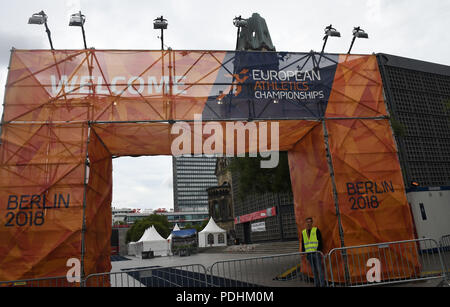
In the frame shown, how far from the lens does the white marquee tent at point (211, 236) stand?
135 feet

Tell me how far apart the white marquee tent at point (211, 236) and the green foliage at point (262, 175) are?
26.3 meters

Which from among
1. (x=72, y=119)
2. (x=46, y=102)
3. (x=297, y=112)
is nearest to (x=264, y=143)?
(x=297, y=112)

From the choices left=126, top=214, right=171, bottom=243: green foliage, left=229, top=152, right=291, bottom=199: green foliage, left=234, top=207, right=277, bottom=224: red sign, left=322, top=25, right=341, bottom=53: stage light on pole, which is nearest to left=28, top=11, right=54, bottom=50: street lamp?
left=322, top=25, right=341, bottom=53: stage light on pole

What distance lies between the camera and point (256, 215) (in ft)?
124

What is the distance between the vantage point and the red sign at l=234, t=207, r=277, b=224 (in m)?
34.0

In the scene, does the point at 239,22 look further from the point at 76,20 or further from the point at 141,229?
the point at 141,229

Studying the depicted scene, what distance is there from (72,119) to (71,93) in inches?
33.3

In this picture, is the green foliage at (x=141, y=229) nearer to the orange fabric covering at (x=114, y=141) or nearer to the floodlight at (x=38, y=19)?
the orange fabric covering at (x=114, y=141)

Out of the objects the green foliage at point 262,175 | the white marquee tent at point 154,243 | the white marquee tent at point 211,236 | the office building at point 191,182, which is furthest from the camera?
the office building at point 191,182

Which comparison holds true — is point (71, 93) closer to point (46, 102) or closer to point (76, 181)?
point (46, 102)

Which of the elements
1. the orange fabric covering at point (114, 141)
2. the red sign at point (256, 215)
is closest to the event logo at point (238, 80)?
the orange fabric covering at point (114, 141)

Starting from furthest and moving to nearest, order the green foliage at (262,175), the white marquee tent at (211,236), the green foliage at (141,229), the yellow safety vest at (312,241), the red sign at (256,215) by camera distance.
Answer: the green foliage at (141,229) → the white marquee tent at (211,236) → the red sign at (256,215) → the green foliage at (262,175) → the yellow safety vest at (312,241)

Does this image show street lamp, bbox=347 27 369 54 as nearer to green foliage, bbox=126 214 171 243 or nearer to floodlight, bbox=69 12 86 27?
floodlight, bbox=69 12 86 27

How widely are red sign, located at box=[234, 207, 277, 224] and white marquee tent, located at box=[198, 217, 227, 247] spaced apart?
2.73 meters
